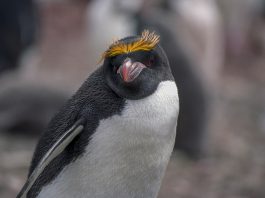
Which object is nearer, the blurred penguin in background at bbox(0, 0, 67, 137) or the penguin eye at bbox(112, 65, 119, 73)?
the penguin eye at bbox(112, 65, 119, 73)

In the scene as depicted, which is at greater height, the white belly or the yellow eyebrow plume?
the yellow eyebrow plume

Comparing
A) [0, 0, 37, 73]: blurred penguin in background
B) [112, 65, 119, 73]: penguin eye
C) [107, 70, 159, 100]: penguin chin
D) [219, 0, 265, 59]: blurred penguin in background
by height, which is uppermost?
[112, 65, 119, 73]: penguin eye

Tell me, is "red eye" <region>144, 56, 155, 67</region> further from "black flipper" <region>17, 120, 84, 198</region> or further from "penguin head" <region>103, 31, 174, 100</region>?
"black flipper" <region>17, 120, 84, 198</region>

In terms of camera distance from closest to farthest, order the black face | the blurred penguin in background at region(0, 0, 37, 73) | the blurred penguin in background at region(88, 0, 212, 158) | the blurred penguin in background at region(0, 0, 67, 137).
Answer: the black face < the blurred penguin in background at region(0, 0, 67, 137) < the blurred penguin in background at region(88, 0, 212, 158) < the blurred penguin in background at region(0, 0, 37, 73)

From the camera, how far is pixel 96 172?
3.27 m

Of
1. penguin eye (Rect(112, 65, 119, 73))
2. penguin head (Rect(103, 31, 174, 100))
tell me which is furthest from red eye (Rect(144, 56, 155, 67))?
penguin eye (Rect(112, 65, 119, 73))

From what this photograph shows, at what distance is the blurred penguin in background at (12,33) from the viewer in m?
8.56

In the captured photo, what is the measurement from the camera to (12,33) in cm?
867

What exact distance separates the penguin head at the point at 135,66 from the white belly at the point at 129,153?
1.6 inches

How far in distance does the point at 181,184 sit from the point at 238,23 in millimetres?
7598

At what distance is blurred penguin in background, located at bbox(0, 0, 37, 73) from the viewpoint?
28.1 feet

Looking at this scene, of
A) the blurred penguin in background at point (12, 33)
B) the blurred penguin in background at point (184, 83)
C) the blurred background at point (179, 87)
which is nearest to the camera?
the blurred background at point (179, 87)

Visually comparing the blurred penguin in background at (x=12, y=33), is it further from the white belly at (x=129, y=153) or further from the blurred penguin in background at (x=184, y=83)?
the white belly at (x=129, y=153)

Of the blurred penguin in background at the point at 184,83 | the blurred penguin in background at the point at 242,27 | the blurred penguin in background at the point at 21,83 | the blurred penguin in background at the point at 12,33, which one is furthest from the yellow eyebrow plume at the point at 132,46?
the blurred penguin in background at the point at 242,27
